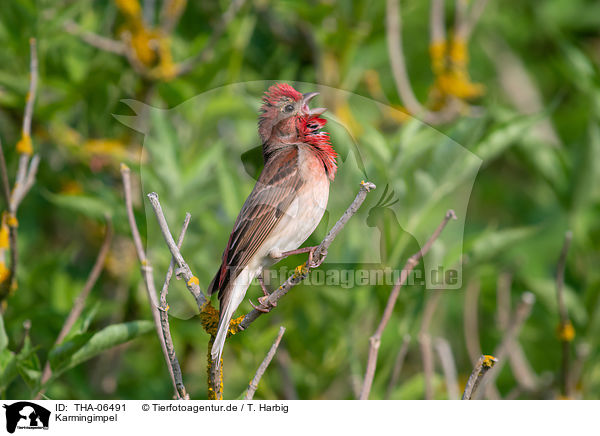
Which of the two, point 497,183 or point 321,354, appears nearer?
point 321,354

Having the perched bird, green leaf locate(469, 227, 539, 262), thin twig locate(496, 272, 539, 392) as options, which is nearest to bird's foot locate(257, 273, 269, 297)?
the perched bird

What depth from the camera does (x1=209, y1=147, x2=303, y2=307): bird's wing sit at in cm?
82

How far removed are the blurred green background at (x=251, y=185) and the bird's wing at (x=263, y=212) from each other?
62 millimetres

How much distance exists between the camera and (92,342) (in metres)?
1.06

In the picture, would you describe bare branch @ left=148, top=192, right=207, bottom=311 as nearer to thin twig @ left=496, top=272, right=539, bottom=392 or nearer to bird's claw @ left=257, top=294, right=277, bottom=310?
bird's claw @ left=257, top=294, right=277, bottom=310

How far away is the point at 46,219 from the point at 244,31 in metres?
0.94

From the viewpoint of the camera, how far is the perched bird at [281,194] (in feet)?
2.68

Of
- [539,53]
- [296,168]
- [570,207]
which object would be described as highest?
[539,53]

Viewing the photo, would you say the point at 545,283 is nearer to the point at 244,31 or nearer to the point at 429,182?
the point at 429,182

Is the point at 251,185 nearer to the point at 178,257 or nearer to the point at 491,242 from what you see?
the point at 178,257
